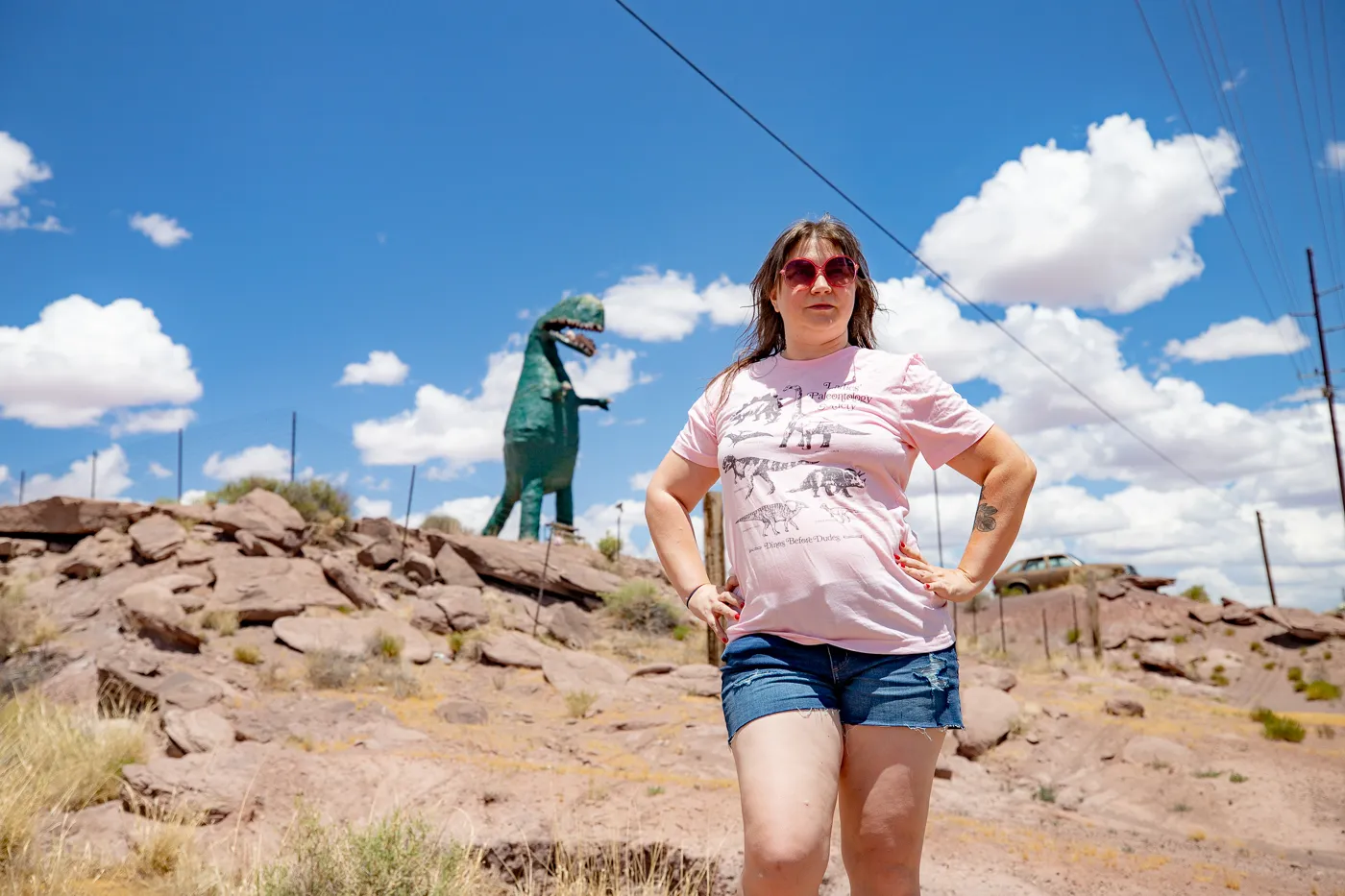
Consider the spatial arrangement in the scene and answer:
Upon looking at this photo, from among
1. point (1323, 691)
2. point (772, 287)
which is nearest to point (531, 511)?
point (1323, 691)

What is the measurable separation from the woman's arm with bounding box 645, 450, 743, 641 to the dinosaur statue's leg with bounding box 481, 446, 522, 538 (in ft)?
64.2

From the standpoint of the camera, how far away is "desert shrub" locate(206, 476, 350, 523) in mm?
19973

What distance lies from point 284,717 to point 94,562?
7579mm

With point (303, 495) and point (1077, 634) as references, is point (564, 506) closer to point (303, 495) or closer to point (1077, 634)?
point (303, 495)

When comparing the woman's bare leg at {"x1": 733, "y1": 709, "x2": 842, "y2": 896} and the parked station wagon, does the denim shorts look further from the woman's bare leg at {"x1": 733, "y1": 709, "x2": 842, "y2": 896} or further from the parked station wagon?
the parked station wagon

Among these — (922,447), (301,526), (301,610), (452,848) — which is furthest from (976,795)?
(301,526)

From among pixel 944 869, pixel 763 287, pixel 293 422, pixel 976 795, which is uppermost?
pixel 293 422

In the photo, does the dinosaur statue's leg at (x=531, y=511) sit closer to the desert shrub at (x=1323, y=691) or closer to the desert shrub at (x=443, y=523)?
the desert shrub at (x=443, y=523)

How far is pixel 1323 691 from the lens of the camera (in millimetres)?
19359

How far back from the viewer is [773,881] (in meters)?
2.06

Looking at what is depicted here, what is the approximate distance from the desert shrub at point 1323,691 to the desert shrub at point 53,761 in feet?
68.3

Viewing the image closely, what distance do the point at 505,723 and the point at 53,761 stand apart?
4922mm

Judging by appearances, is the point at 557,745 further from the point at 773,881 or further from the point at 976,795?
the point at 773,881

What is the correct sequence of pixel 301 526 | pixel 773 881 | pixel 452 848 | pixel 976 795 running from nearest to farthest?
pixel 773 881
pixel 452 848
pixel 976 795
pixel 301 526
